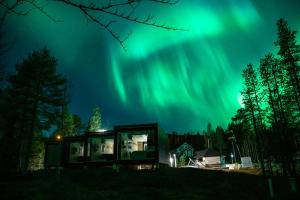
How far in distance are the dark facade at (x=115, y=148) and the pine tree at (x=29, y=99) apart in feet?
12.6

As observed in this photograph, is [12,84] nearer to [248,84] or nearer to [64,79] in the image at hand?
[64,79]

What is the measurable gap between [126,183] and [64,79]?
19.6 meters

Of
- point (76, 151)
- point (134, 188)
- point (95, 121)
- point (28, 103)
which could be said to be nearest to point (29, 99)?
point (28, 103)

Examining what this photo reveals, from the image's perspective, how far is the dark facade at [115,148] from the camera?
21453 millimetres

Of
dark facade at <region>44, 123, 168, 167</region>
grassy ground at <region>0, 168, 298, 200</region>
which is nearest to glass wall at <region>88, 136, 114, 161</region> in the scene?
dark facade at <region>44, 123, 168, 167</region>

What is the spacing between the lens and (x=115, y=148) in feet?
71.9

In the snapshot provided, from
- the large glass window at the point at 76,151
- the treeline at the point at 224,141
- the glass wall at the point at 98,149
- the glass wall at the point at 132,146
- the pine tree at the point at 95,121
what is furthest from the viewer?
the treeline at the point at 224,141

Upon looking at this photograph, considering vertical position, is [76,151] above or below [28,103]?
below

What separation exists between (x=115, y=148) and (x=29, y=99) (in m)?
12.8

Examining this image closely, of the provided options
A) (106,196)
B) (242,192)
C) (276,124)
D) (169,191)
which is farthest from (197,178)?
(276,124)

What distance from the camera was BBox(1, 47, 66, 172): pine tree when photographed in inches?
1077

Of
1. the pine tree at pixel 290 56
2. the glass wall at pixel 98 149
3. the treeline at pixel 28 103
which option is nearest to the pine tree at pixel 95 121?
the treeline at pixel 28 103

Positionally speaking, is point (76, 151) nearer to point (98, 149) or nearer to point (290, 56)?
point (98, 149)

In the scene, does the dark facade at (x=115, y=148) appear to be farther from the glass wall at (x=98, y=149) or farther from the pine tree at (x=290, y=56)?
the pine tree at (x=290, y=56)
